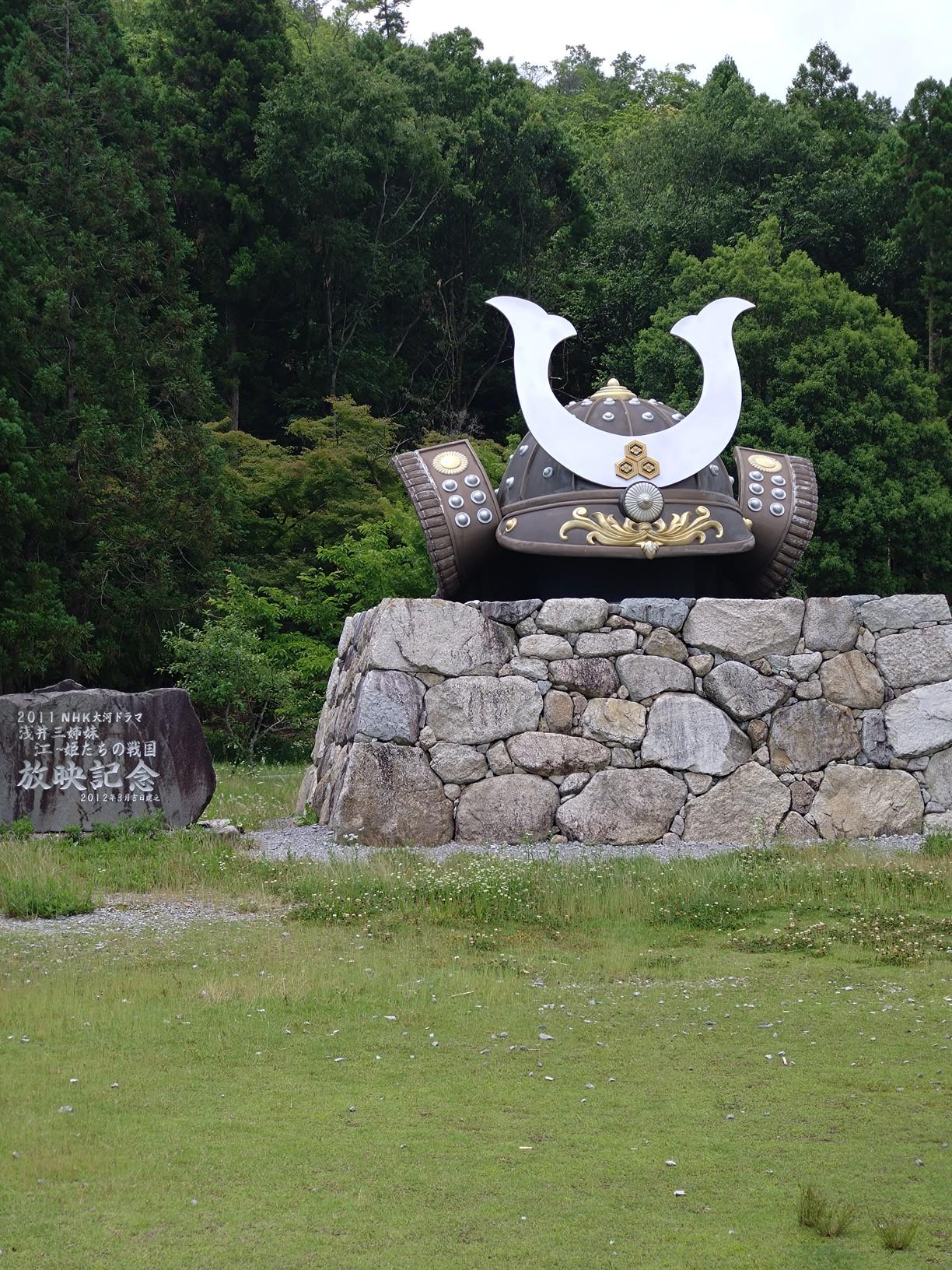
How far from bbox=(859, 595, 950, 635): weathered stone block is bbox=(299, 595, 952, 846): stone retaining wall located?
0.01m

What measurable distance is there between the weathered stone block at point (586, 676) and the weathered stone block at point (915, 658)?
2.02 meters

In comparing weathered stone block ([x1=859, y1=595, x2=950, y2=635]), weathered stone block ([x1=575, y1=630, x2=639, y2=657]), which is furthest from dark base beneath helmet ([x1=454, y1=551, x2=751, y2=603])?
weathered stone block ([x1=859, y1=595, x2=950, y2=635])

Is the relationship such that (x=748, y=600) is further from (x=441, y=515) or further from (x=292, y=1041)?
(x=292, y=1041)

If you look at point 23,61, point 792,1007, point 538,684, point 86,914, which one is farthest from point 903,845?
point 23,61

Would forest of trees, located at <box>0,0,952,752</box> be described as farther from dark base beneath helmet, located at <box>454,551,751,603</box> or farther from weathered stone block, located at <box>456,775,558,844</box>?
weathered stone block, located at <box>456,775,558,844</box>

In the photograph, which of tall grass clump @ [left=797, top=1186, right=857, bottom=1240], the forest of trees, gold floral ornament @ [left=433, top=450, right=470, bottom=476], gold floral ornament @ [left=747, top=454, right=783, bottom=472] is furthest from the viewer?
the forest of trees

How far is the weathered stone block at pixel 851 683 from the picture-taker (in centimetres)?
1074

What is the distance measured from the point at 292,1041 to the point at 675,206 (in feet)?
77.1

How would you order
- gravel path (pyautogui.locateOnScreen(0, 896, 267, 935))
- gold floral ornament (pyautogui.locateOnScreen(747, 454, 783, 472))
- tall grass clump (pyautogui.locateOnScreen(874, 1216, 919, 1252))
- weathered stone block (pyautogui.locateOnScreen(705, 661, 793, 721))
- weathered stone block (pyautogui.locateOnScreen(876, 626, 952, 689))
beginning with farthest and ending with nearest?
gold floral ornament (pyautogui.locateOnScreen(747, 454, 783, 472)) → weathered stone block (pyautogui.locateOnScreen(876, 626, 952, 689)) → weathered stone block (pyautogui.locateOnScreen(705, 661, 793, 721)) → gravel path (pyautogui.locateOnScreen(0, 896, 267, 935)) → tall grass clump (pyautogui.locateOnScreen(874, 1216, 919, 1252))

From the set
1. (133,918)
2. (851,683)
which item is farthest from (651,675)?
(133,918)

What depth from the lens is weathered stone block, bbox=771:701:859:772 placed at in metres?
10.6

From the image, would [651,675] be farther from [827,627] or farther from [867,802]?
[867,802]

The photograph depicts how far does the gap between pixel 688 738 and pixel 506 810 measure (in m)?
1.42

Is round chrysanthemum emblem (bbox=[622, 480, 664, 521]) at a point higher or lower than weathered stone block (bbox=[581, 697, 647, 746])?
higher
